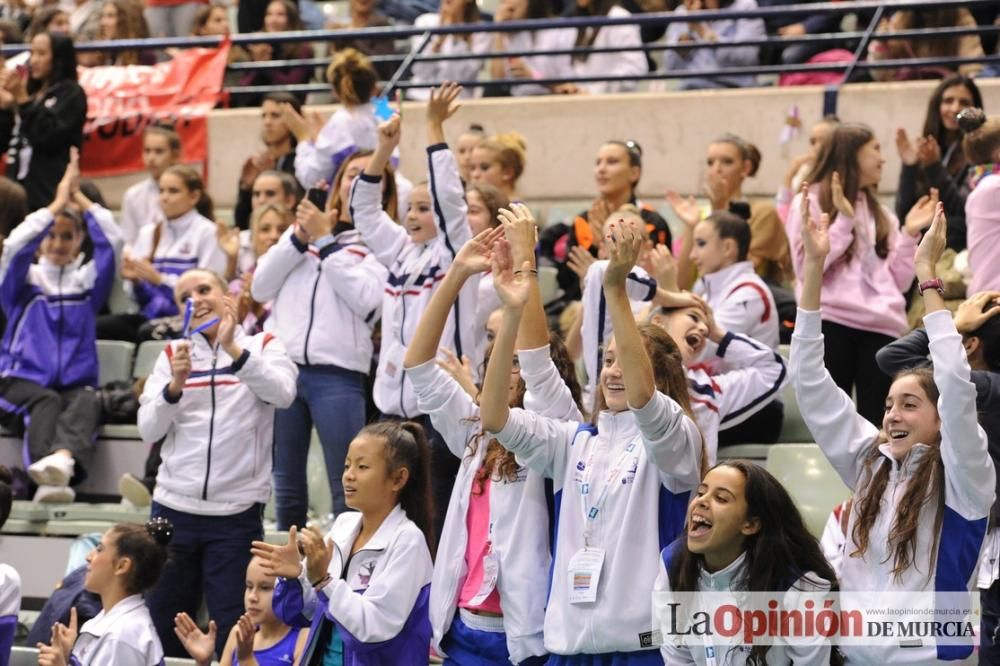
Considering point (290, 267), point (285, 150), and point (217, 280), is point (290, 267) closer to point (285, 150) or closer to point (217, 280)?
point (217, 280)

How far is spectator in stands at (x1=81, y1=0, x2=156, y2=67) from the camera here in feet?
36.3

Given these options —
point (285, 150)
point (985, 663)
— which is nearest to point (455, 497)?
point (985, 663)

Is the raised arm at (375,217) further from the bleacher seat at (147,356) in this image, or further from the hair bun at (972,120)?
the hair bun at (972,120)

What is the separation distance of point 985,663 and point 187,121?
22.9ft

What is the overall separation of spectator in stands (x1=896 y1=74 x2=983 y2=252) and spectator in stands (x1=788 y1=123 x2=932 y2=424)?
435 millimetres

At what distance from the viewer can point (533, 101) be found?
9.88 meters

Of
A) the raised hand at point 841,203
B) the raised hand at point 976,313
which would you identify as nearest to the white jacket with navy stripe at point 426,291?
the raised hand at point 841,203

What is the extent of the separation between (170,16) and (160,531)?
6.89 metres

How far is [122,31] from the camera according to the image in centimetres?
1116

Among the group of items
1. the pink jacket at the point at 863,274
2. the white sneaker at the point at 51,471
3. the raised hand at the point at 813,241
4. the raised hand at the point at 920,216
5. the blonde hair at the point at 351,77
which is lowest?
the white sneaker at the point at 51,471

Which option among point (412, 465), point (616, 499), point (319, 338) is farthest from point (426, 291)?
→ point (616, 499)

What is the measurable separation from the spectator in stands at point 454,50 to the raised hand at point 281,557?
5777 millimetres

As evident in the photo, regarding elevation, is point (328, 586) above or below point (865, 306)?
below

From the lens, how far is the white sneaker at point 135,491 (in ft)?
24.2
